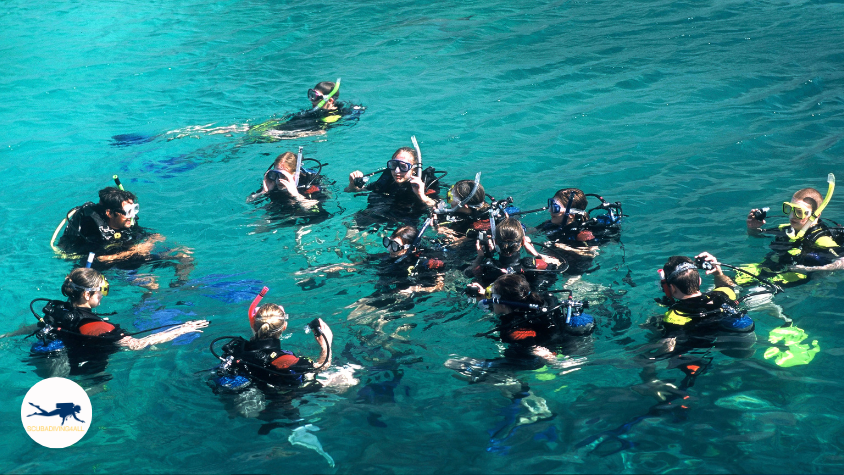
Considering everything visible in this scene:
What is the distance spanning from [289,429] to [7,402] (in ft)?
8.02

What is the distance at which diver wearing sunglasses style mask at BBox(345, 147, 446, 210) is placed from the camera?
24.9 ft

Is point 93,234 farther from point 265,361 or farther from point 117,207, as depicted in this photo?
point 265,361

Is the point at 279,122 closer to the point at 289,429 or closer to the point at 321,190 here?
the point at 321,190

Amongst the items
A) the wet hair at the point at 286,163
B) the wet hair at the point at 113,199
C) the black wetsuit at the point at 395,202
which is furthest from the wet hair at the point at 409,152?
the wet hair at the point at 113,199

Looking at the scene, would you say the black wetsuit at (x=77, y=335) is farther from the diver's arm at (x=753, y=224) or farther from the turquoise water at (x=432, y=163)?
the diver's arm at (x=753, y=224)

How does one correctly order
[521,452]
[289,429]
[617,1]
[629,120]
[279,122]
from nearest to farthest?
[521,452] → [289,429] → [629,120] → [279,122] → [617,1]

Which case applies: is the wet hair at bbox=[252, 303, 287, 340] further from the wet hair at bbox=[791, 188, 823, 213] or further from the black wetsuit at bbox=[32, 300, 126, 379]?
the wet hair at bbox=[791, 188, 823, 213]

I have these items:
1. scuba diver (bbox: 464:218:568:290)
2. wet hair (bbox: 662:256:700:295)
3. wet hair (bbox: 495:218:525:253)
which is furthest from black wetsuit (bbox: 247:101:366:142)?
wet hair (bbox: 662:256:700:295)

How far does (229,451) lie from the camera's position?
172 inches

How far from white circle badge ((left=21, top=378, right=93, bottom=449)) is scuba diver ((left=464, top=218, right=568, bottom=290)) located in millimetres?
3387

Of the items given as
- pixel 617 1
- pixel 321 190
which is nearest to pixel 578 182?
pixel 321 190

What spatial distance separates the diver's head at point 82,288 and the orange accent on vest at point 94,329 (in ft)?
0.73

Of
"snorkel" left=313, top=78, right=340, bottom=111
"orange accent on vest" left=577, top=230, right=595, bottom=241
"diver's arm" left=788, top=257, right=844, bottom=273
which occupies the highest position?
"snorkel" left=313, top=78, right=340, bottom=111

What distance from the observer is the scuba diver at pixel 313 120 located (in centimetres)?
1071
